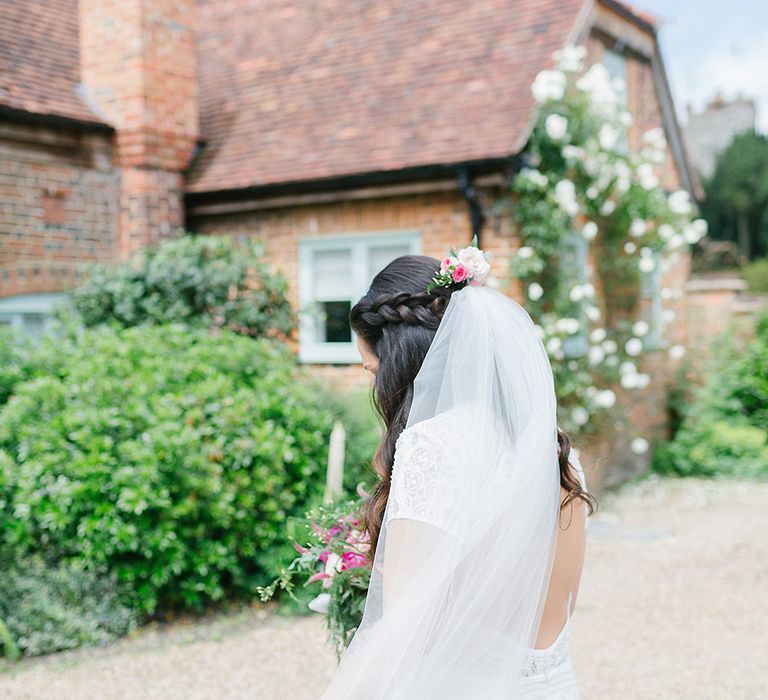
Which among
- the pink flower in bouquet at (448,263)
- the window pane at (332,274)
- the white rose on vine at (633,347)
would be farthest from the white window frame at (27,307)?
the pink flower in bouquet at (448,263)

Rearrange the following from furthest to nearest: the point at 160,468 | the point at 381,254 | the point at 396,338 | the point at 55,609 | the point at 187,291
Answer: the point at 381,254 → the point at 187,291 → the point at 160,468 → the point at 55,609 → the point at 396,338

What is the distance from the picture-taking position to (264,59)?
1107 centimetres

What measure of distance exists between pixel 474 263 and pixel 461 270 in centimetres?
7

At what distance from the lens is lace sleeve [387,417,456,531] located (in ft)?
6.52

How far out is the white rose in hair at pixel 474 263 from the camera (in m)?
2.38

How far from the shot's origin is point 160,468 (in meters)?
5.30

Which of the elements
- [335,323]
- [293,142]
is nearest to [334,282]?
[335,323]

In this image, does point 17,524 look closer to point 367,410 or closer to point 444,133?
point 367,410

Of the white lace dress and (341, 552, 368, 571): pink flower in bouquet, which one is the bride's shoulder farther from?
(341, 552, 368, 571): pink flower in bouquet

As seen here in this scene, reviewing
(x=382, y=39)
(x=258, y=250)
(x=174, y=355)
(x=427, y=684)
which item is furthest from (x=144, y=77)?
(x=427, y=684)

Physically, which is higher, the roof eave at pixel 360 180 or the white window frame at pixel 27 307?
the roof eave at pixel 360 180

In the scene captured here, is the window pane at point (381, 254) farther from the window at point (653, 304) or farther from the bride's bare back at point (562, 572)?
the bride's bare back at point (562, 572)

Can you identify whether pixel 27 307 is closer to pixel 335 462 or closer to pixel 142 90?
pixel 142 90

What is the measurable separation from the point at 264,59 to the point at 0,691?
8576 millimetres
